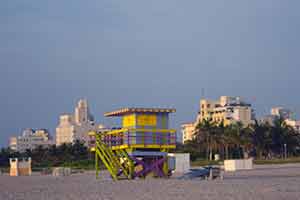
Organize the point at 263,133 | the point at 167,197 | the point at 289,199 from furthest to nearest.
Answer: the point at 263,133 → the point at 167,197 → the point at 289,199

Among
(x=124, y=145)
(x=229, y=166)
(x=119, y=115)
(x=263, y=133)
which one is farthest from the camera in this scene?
(x=263, y=133)

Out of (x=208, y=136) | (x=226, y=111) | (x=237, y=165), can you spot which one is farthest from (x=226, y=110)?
(x=237, y=165)

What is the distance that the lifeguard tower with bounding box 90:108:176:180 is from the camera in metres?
30.9

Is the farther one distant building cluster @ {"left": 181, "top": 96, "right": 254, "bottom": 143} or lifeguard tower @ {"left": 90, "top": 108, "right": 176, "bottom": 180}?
distant building cluster @ {"left": 181, "top": 96, "right": 254, "bottom": 143}

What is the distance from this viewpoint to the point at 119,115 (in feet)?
108

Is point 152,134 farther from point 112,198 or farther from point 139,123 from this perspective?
point 112,198

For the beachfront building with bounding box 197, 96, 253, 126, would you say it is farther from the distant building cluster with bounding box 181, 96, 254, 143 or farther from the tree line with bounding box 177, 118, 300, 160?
the tree line with bounding box 177, 118, 300, 160

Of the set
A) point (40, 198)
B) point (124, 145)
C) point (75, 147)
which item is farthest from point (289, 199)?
point (75, 147)

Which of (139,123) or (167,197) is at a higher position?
(139,123)

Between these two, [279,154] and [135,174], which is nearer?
[135,174]

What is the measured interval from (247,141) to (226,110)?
87.7 meters

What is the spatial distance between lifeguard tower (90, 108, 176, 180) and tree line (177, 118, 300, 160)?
68.6m

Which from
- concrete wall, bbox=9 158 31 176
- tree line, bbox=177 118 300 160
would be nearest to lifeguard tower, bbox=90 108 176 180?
concrete wall, bbox=9 158 31 176

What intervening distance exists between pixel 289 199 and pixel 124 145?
15.6 meters
